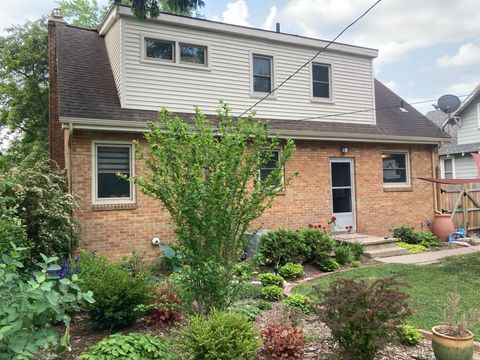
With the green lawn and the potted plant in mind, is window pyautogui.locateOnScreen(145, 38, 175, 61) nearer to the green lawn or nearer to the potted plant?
the green lawn

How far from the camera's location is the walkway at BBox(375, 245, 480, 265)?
916 cm

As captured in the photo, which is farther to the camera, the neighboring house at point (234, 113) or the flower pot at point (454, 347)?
the neighboring house at point (234, 113)

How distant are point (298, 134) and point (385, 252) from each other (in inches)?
150

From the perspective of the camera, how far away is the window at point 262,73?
11.3 meters

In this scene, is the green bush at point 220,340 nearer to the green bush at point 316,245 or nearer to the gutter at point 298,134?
the gutter at point 298,134

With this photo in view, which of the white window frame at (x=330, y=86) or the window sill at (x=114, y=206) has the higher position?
the white window frame at (x=330, y=86)

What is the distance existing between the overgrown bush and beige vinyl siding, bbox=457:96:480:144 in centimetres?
1769

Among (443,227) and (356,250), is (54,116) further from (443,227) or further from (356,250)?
(443,227)

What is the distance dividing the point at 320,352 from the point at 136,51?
8309 millimetres

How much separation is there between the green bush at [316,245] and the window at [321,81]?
5.15 metres

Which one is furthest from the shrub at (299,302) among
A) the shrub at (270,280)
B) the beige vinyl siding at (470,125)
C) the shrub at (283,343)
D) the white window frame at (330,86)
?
the beige vinyl siding at (470,125)

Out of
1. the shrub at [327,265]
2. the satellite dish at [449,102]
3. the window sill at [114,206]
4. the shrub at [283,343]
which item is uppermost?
the satellite dish at [449,102]

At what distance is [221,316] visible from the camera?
3562 mm

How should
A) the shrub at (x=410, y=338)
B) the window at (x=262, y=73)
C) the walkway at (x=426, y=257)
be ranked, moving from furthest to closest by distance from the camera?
the window at (x=262, y=73) → the walkway at (x=426, y=257) → the shrub at (x=410, y=338)
